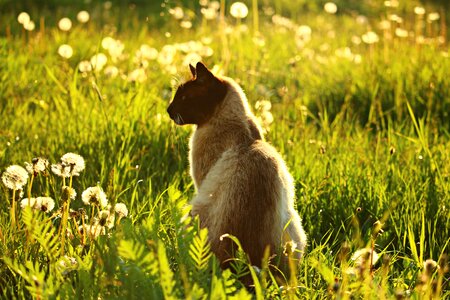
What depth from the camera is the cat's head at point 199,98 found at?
379 cm

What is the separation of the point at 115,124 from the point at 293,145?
1.29 metres

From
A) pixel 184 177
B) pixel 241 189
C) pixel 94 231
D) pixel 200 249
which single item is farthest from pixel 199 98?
pixel 200 249

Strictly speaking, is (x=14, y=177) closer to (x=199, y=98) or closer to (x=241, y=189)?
(x=241, y=189)

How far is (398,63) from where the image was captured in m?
7.08

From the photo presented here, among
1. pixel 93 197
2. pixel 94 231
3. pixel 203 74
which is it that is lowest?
pixel 94 231

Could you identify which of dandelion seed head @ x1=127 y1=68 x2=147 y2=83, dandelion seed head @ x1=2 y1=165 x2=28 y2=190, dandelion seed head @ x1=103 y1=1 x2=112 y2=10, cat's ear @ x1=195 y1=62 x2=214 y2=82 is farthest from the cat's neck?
dandelion seed head @ x1=103 y1=1 x2=112 y2=10

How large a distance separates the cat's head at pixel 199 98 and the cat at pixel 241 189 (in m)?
0.04

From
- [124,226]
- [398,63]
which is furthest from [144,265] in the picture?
[398,63]

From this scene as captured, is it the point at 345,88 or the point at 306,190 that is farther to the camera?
the point at 345,88

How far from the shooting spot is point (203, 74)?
3770mm

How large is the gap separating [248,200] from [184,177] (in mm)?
1600

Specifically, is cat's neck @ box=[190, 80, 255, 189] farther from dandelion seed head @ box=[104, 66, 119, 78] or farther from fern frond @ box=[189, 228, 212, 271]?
dandelion seed head @ box=[104, 66, 119, 78]

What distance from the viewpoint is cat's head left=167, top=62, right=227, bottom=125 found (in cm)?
379

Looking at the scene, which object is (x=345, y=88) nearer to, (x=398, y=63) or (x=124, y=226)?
(x=398, y=63)
